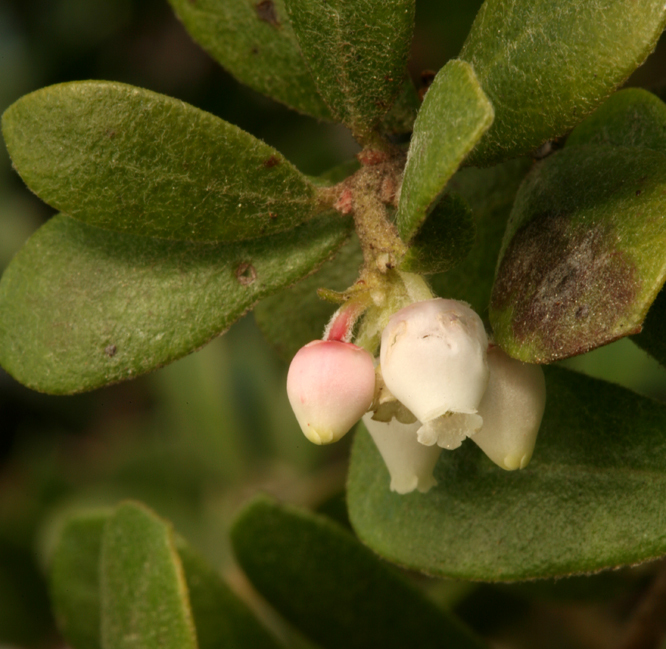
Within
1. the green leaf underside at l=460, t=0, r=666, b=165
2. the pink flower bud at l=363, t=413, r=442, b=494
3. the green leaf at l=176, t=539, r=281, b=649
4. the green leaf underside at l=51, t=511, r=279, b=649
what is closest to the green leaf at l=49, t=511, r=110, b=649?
the green leaf underside at l=51, t=511, r=279, b=649

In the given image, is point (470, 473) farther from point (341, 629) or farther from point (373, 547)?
point (341, 629)

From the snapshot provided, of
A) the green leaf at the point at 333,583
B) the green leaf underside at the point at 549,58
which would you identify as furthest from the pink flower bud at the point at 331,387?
the green leaf at the point at 333,583

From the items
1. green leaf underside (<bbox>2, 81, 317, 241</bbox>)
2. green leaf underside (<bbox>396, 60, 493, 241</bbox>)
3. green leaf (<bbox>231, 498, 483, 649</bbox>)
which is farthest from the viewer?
green leaf (<bbox>231, 498, 483, 649</bbox>)

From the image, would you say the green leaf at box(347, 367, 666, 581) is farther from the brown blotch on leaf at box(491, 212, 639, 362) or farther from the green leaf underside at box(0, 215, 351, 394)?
the green leaf underside at box(0, 215, 351, 394)

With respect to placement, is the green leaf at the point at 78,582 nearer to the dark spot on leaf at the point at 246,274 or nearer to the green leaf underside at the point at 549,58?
the dark spot on leaf at the point at 246,274

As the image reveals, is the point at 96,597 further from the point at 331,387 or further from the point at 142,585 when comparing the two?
the point at 331,387

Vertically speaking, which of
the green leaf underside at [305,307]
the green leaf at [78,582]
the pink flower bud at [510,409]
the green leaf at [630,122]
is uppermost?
the green leaf at [630,122]
